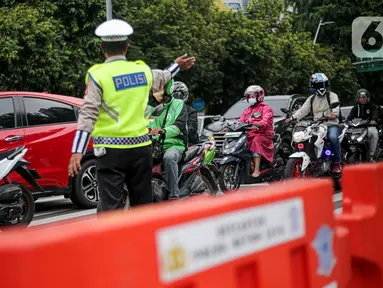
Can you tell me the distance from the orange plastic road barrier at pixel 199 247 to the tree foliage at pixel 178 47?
1836cm

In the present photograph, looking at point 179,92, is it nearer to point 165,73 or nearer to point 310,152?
point 165,73

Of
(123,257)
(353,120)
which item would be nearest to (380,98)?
(353,120)

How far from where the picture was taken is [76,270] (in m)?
1.82

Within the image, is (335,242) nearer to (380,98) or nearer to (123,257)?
(123,257)

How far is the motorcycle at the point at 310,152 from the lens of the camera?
10.8 m

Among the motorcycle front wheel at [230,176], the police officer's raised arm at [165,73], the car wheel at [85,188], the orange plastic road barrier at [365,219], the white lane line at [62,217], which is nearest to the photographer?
the orange plastic road barrier at [365,219]

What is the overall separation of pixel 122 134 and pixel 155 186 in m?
2.81

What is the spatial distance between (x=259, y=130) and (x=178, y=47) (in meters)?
17.8

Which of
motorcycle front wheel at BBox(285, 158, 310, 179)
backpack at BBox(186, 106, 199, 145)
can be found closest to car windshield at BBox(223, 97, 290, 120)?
motorcycle front wheel at BBox(285, 158, 310, 179)

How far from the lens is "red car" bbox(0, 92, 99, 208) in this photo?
9289 millimetres

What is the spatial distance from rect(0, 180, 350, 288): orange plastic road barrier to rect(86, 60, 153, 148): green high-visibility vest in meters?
2.16

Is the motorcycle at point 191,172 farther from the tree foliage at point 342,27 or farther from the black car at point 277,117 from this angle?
the tree foliage at point 342,27

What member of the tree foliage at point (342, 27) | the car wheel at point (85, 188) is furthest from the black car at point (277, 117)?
the tree foliage at point (342, 27)

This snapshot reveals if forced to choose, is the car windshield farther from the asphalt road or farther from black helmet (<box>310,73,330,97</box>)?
the asphalt road
